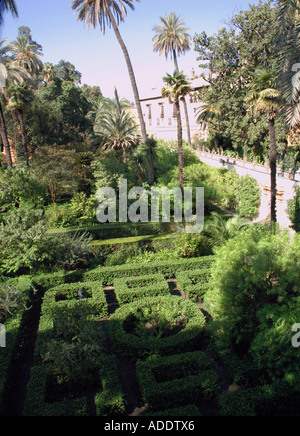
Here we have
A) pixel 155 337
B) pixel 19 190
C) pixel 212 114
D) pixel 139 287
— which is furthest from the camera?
pixel 212 114

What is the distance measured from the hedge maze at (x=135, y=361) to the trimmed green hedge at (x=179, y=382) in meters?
0.02

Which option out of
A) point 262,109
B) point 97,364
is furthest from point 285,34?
point 97,364

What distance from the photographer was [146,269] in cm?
1193

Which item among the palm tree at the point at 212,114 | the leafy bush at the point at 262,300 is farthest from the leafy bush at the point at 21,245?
the palm tree at the point at 212,114

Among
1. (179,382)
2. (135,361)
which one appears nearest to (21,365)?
(135,361)

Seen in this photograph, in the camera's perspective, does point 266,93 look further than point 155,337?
Yes

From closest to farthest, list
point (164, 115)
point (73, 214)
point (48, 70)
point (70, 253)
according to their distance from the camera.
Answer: point (70, 253) → point (73, 214) → point (48, 70) → point (164, 115)

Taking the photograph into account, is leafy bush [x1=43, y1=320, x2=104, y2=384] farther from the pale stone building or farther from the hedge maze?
Answer: the pale stone building

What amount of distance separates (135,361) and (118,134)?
2009 centimetres

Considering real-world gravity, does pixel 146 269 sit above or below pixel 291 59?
below

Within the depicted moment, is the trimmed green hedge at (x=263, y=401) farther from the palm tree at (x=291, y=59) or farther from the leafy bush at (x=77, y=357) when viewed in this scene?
the palm tree at (x=291, y=59)

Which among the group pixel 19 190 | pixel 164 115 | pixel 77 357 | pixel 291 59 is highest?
pixel 164 115

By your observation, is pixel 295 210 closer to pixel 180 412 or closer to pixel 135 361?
pixel 135 361

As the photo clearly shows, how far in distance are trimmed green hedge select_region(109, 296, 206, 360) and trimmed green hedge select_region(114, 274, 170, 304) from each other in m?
0.78
